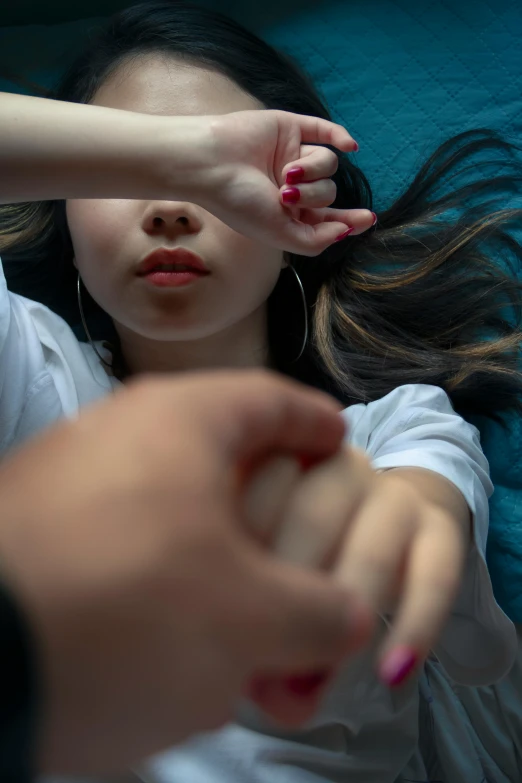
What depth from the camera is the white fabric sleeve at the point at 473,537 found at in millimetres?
684

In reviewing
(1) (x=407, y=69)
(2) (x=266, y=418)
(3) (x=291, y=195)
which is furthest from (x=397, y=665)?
(1) (x=407, y=69)

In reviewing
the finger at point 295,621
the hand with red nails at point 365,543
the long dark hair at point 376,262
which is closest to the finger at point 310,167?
the long dark hair at point 376,262

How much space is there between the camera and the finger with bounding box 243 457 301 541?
0.35 metres

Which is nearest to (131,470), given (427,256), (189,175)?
(189,175)

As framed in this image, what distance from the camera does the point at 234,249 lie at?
802 millimetres

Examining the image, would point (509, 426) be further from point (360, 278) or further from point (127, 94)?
point (127, 94)

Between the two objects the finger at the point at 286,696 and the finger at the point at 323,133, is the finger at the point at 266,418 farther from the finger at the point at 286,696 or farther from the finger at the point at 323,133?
the finger at the point at 323,133

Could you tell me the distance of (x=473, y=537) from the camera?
677 mm

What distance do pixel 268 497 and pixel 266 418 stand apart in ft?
0.15

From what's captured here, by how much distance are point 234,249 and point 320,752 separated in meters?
0.49

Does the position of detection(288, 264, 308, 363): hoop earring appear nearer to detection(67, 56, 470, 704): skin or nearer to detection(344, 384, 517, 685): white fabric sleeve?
detection(67, 56, 470, 704): skin

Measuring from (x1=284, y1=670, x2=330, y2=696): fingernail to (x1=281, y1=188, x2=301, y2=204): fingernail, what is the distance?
473 mm

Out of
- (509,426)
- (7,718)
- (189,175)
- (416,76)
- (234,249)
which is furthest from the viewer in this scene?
(416,76)

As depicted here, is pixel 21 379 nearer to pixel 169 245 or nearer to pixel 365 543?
pixel 169 245
